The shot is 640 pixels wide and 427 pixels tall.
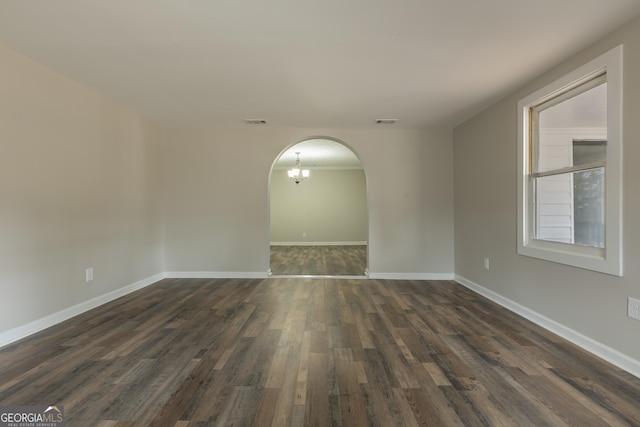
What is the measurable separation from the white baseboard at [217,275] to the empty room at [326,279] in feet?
0.64

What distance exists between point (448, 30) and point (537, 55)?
936mm

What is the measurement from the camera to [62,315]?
3025 millimetres

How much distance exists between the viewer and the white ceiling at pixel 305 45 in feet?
6.56

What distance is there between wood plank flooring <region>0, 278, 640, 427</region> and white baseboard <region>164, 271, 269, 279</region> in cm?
154

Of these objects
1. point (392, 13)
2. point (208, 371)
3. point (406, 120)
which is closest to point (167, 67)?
point (392, 13)

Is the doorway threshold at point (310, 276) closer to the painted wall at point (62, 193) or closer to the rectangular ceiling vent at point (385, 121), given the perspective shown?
the painted wall at point (62, 193)

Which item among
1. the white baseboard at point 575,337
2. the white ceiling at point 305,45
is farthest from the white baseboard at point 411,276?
the white ceiling at point 305,45

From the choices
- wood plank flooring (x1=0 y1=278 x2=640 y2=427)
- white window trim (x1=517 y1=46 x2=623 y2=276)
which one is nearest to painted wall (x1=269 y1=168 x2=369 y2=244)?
wood plank flooring (x1=0 y1=278 x2=640 y2=427)

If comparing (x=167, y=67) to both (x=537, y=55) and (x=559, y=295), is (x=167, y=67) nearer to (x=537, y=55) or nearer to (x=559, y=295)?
(x=537, y=55)

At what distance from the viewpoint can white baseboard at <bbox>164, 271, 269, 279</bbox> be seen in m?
4.95

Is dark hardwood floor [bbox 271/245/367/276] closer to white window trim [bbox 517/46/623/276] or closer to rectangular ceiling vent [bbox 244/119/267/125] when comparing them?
rectangular ceiling vent [bbox 244/119/267/125]

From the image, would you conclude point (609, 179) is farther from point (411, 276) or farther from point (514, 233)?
point (411, 276)

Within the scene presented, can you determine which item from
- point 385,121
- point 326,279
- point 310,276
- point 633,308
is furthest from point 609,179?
point 310,276

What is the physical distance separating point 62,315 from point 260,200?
275 cm
